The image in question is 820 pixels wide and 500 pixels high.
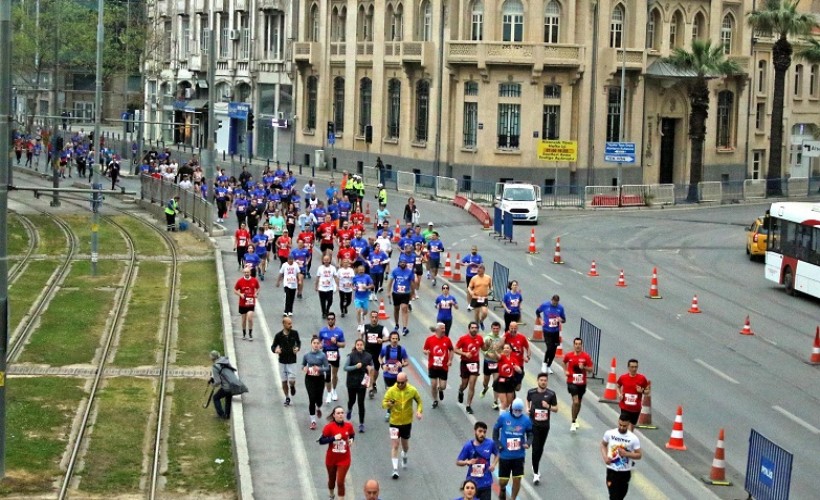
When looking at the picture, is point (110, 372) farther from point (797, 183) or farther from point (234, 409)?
point (797, 183)

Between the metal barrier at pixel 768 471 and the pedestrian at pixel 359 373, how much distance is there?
228 inches

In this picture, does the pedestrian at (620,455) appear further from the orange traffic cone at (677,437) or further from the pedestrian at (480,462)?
the orange traffic cone at (677,437)

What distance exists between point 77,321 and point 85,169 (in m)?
44.4

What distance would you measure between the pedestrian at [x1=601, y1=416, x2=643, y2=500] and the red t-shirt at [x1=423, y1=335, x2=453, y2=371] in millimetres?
5707

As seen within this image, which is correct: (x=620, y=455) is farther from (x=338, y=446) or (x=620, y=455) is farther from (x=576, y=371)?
(x=576, y=371)

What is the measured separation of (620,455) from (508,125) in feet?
170

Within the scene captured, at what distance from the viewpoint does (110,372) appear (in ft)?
88.1

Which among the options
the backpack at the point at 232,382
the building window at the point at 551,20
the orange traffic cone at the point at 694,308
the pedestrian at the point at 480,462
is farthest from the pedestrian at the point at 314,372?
the building window at the point at 551,20

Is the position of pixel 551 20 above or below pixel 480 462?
above

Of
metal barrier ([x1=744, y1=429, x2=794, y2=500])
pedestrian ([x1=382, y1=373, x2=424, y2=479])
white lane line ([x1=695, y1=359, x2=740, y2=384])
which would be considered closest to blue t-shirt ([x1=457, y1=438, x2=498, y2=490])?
pedestrian ([x1=382, y1=373, x2=424, y2=479])

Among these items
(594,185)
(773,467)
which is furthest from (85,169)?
(773,467)

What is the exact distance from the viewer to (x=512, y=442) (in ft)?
59.3

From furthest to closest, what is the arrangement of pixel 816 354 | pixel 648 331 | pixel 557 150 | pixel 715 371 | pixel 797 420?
pixel 557 150, pixel 648 331, pixel 816 354, pixel 715 371, pixel 797 420

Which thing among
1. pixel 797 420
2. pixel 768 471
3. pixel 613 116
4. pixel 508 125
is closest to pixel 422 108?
pixel 508 125
